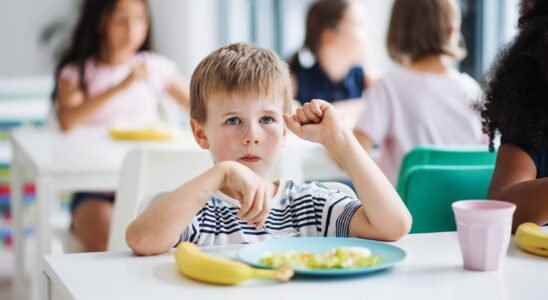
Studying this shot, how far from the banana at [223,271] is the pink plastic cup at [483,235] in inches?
10.0

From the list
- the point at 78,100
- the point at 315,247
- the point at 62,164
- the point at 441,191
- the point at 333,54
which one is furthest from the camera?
the point at 333,54

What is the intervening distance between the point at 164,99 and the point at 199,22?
1428 millimetres

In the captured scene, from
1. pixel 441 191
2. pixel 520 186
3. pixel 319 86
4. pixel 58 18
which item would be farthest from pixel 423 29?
pixel 58 18

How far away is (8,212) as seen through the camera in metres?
5.14

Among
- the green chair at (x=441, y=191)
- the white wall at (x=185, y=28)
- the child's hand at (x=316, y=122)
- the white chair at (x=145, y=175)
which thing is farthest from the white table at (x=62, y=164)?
the white wall at (x=185, y=28)

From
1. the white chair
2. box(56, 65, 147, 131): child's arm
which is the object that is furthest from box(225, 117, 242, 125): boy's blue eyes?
box(56, 65, 147, 131): child's arm

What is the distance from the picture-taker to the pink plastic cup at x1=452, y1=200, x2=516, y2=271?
1329mm

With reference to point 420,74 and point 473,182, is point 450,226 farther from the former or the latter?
point 420,74

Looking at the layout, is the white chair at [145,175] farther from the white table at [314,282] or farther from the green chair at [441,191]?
the white table at [314,282]

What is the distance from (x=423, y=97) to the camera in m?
3.07

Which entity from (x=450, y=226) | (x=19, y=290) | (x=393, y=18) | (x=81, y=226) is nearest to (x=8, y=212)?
(x=19, y=290)

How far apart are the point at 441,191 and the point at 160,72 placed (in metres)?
2.03

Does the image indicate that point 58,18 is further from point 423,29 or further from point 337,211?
point 337,211

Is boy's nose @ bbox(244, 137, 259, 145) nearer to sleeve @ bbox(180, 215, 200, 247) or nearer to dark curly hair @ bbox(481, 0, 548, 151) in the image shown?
sleeve @ bbox(180, 215, 200, 247)
